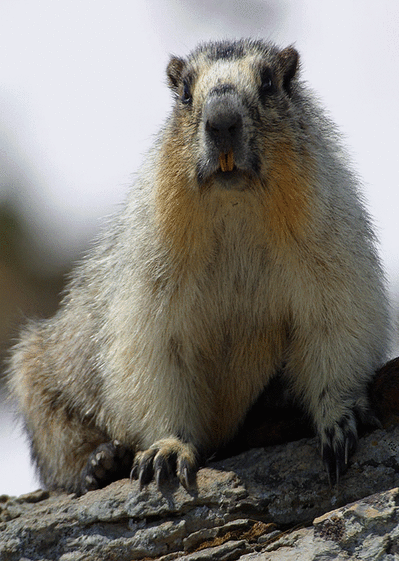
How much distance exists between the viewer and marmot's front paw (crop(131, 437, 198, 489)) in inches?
225

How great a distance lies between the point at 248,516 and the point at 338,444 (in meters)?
0.84

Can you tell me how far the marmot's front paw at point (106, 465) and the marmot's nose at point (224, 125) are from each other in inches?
115

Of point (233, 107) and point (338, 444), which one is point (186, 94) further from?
point (338, 444)

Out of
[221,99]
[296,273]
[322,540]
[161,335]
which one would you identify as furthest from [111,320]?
[322,540]

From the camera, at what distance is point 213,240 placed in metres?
5.86

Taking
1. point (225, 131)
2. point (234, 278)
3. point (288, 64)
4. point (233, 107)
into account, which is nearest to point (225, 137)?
A: point (225, 131)

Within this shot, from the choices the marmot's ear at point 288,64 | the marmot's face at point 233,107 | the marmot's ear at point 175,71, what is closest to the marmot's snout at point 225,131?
the marmot's face at point 233,107

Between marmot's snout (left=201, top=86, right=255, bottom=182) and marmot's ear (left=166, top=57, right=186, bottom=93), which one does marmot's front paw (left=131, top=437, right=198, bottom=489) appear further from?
marmot's ear (left=166, top=57, right=186, bottom=93)

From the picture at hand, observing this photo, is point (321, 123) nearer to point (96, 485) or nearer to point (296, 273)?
point (296, 273)

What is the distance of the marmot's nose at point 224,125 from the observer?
524 centimetres

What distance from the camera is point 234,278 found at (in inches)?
236

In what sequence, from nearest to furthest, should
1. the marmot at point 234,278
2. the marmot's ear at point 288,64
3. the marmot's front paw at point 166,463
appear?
1. the marmot at point 234,278
2. the marmot's front paw at point 166,463
3. the marmot's ear at point 288,64

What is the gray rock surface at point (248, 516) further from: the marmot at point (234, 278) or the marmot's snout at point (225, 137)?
the marmot's snout at point (225, 137)

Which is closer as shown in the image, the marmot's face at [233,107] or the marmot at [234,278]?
the marmot's face at [233,107]
